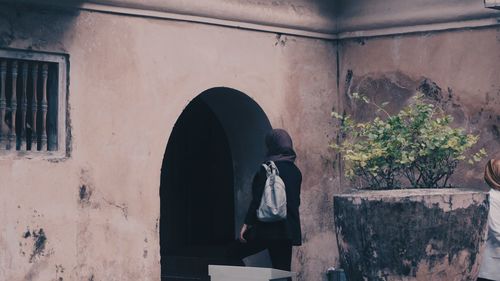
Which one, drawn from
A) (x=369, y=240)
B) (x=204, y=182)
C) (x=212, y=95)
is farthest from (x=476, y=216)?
(x=204, y=182)

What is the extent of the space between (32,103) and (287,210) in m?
2.17

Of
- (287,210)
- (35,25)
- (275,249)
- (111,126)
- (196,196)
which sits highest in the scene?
(35,25)

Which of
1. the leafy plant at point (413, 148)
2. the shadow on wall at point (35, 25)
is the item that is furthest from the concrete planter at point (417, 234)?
the shadow on wall at point (35, 25)

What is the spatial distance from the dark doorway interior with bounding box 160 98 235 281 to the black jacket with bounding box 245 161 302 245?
1.94m

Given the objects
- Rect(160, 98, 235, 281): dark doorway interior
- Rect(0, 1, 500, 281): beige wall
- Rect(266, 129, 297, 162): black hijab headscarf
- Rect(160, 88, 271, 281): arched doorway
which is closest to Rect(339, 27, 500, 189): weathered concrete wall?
Rect(0, 1, 500, 281): beige wall

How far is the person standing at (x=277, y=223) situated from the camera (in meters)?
8.64

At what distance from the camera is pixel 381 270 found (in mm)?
7316

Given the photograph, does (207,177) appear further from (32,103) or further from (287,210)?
(32,103)

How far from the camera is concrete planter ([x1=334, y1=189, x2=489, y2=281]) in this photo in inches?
285

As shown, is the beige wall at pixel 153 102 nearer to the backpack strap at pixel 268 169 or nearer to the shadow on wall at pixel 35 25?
the shadow on wall at pixel 35 25

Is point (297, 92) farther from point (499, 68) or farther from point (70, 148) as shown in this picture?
point (70, 148)

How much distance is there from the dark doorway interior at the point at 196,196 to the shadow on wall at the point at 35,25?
2.66 m

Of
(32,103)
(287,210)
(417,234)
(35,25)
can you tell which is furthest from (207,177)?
(417,234)

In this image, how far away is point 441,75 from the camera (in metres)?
10.1
